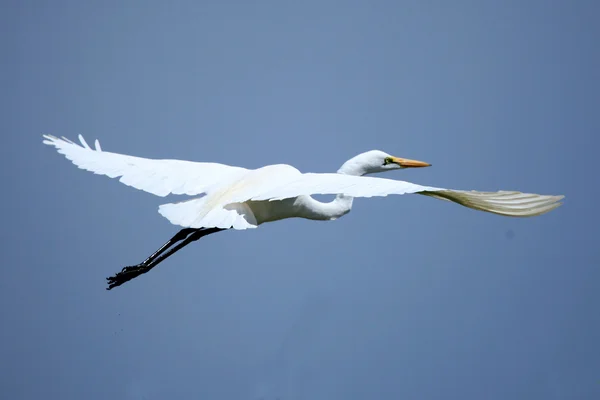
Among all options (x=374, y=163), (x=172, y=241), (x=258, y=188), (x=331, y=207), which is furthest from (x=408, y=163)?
(x=172, y=241)

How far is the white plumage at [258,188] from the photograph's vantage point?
450cm

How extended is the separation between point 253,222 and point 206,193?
471 mm

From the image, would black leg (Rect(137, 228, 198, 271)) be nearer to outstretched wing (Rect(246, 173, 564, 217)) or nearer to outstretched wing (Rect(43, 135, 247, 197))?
outstretched wing (Rect(43, 135, 247, 197))

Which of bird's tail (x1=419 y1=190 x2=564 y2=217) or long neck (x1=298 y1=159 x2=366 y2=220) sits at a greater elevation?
long neck (x1=298 y1=159 x2=366 y2=220)

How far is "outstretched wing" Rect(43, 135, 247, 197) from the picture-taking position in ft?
17.1

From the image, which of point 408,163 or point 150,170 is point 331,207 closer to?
point 408,163

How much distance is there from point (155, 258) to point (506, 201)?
2.16 m

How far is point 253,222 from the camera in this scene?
4.87m

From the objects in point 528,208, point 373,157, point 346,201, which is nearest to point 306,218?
point 346,201

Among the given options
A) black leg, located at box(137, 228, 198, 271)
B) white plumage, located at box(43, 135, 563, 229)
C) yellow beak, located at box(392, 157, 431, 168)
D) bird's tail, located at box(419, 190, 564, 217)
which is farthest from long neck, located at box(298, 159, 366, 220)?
bird's tail, located at box(419, 190, 564, 217)

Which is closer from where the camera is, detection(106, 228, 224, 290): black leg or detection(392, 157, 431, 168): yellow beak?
detection(106, 228, 224, 290): black leg

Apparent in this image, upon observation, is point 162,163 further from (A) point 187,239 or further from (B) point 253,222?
(B) point 253,222

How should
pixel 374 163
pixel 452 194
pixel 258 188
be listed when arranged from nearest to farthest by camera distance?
pixel 452 194 → pixel 258 188 → pixel 374 163

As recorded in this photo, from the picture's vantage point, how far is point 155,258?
5301mm
